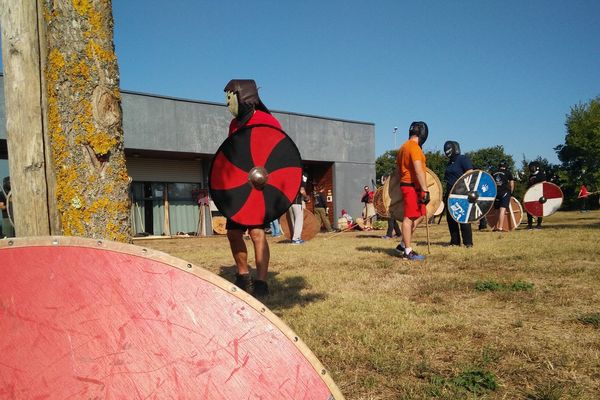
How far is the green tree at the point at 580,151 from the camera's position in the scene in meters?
36.3

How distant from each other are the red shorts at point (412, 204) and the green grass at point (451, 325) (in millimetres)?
795

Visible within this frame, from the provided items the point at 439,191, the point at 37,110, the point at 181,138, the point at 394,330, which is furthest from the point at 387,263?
the point at 181,138

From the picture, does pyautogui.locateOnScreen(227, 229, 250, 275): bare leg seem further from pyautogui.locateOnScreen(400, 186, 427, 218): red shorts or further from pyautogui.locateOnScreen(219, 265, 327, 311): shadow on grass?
pyautogui.locateOnScreen(400, 186, 427, 218): red shorts

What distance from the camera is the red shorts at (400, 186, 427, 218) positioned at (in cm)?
569

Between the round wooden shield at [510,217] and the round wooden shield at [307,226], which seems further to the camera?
the round wooden shield at [510,217]

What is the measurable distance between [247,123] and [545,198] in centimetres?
959

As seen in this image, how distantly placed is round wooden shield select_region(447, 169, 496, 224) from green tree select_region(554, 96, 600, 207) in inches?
1259

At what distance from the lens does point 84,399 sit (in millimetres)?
953

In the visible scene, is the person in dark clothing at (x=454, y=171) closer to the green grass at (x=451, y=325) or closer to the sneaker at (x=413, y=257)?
the sneaker at (x=413, y=257)

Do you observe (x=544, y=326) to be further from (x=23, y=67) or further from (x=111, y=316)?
(x=23, y=67)

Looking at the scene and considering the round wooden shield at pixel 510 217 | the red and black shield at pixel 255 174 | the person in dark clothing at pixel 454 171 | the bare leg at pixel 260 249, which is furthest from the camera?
the round wooden shield at pixel 510 217

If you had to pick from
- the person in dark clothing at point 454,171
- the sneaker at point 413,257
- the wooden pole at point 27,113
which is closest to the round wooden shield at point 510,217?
the person in dark clothing at point 454,171

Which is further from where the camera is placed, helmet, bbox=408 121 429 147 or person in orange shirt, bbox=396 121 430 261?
helmet, bbox=408 121 429 147

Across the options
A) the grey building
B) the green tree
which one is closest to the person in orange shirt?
the grey building
